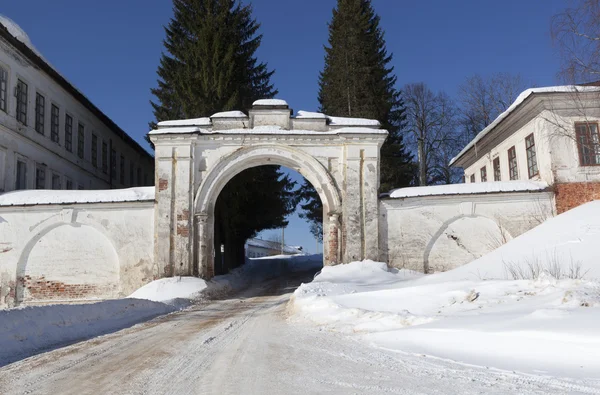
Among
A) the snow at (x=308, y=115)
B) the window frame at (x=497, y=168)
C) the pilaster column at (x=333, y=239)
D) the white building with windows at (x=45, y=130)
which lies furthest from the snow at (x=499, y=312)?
the white building with windows at (x=45, y=130)

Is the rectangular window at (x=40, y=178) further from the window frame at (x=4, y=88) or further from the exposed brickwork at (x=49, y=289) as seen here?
the exposed brickwork at (x=49, y=289)

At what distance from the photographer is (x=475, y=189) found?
17.0m

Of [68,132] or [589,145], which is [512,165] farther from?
[68,132]

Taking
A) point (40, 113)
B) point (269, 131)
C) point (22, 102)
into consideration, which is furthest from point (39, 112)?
point (269, 131)

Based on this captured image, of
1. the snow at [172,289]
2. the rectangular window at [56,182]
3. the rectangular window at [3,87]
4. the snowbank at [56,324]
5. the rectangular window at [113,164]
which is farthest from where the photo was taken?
the rectangular window at [113,164]

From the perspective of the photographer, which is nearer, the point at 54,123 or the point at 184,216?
the point at 184,216

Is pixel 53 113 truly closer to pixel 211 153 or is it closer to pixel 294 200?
pixel 211 153

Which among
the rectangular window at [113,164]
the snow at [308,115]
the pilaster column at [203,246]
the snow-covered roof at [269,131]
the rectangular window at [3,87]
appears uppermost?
the rectangular window at [3,87]

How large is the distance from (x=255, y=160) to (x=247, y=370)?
12889 millimetres

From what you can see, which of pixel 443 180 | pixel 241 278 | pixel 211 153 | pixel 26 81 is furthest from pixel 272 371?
pixel 443 180

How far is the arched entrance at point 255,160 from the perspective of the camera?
56.1 feet

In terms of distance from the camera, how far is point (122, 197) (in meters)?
17.2

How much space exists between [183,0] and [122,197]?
13829mm

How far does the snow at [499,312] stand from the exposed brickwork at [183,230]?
5847 mm
